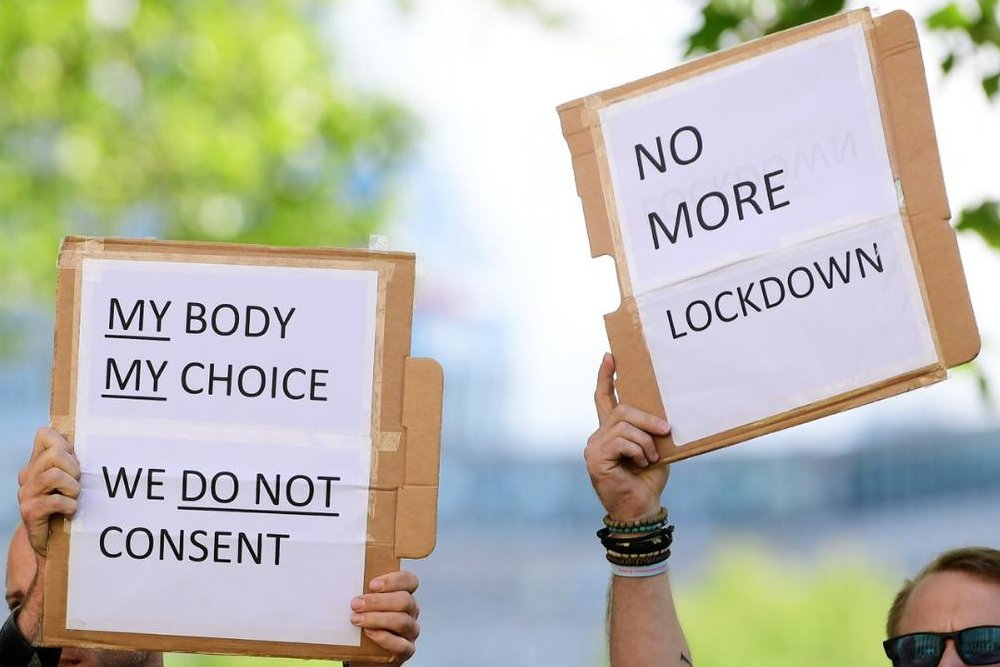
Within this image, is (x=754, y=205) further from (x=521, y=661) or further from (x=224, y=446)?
(x=521, y=661)

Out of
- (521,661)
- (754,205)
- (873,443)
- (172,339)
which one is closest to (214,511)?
(172,339)

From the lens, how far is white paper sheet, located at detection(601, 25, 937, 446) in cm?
232

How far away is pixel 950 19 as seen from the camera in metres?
3.54

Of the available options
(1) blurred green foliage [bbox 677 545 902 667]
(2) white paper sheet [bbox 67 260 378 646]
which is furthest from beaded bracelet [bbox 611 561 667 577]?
(1) blurred green foliage [bbox 677 545 902 667]

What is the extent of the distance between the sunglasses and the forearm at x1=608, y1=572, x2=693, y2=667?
1.22 feet

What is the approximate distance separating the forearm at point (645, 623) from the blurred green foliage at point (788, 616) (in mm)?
5388

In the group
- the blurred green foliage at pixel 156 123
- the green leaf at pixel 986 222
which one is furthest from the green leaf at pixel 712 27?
the blurred green foliage at pixel 156 123

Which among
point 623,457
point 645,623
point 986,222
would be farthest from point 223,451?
point 986,222

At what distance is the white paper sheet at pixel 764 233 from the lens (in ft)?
7.62

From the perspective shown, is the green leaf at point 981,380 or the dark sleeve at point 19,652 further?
the green leaf at point 981,380

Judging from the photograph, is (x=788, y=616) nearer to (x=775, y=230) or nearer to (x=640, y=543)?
(x=640, y=543)

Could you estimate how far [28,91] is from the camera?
7.66 metres

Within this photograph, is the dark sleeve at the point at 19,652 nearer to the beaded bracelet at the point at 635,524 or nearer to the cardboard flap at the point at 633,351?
the beaded bracelet at the point at 635,524

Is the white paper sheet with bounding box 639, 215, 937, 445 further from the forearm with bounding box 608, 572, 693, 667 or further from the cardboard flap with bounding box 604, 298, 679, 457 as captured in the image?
the forearm with bounding box 608, 572, 693, 667
